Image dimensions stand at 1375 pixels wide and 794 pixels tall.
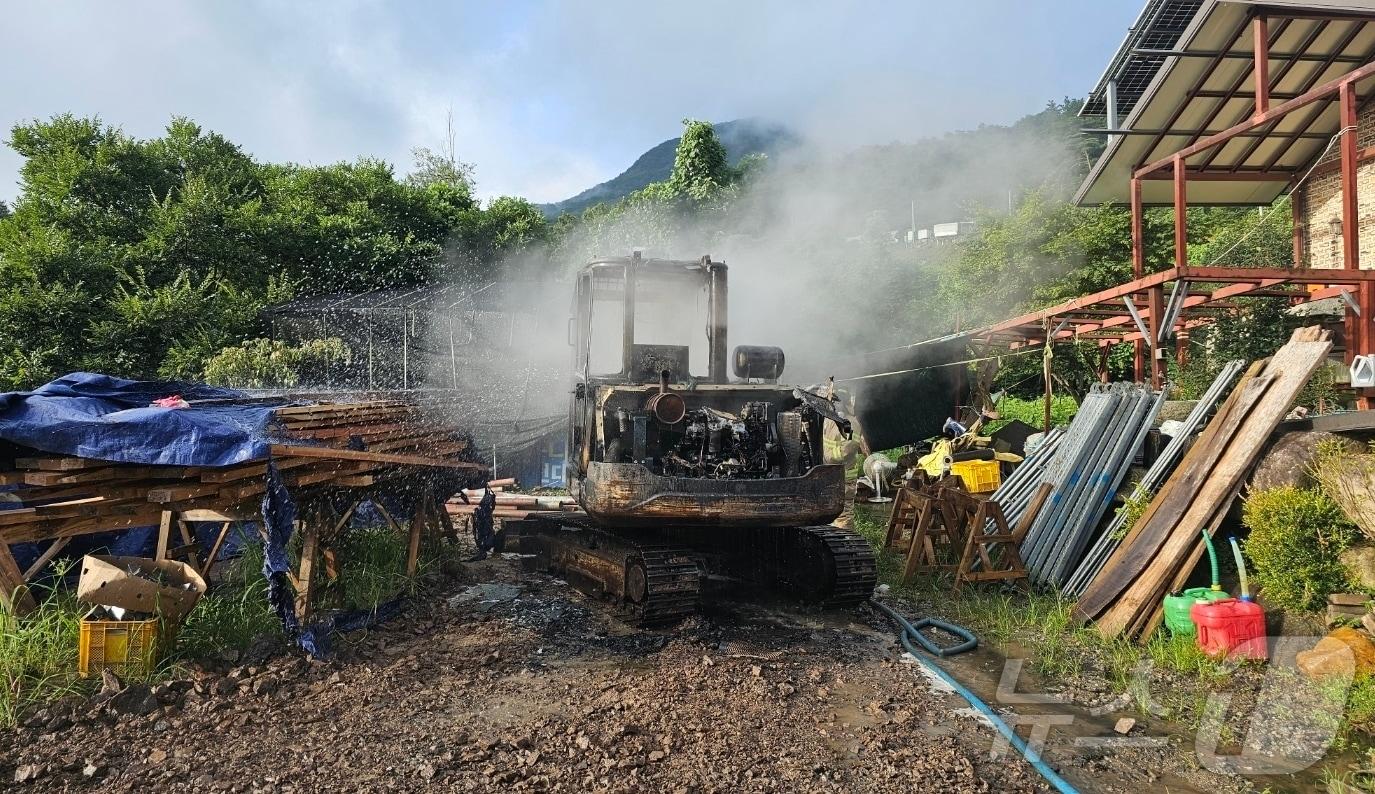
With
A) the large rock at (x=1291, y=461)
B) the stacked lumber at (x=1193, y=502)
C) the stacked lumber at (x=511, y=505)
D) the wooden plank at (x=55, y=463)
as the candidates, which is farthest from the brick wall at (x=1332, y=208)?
the wooden plank at (x=55, y=463)

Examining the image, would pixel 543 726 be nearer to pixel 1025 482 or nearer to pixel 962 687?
pixel 962 687

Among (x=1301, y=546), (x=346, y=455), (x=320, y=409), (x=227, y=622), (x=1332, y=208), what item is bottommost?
(x=227, y=622)

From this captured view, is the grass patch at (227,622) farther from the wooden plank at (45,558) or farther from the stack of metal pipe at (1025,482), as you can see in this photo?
the stack of metal pipe at (1025,482)

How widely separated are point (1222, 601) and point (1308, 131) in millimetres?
9419

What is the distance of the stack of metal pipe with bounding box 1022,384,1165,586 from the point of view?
7.03 m

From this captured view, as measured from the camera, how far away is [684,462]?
6355 millimetres

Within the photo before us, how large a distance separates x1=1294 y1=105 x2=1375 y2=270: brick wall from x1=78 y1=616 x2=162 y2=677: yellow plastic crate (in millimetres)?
13014

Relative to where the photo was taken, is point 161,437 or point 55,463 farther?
point 161,437

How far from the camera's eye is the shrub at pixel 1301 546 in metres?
5.21

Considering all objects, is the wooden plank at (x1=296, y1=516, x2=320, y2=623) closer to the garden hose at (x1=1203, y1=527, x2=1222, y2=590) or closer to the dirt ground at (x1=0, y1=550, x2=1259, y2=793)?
the dirt ground at (x1=0, y1=550, x2=1259, y2=793)

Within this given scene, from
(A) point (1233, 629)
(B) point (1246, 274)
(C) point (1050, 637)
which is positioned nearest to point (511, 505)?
(C) point (1050, 637)

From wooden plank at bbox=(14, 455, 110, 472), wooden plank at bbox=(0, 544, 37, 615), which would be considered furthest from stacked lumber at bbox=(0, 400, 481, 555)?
wooden plank at bbox=(0, 544, 37, 615)

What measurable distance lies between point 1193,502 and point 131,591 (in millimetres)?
6970

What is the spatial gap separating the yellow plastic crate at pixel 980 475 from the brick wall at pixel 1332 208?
559 centimetres
